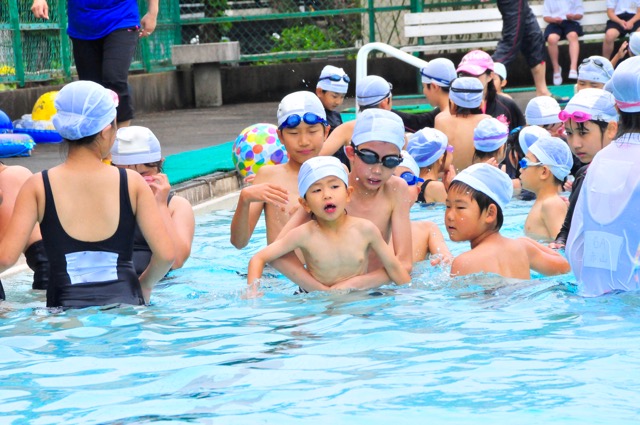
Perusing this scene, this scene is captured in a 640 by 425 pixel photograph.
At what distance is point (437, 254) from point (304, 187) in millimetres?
1432

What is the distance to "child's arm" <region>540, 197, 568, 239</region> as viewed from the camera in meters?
7.83

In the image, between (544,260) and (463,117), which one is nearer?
(544,260)

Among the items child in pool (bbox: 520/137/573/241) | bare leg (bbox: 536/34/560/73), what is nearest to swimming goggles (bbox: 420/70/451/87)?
child in pool (bbox: 520/137/573/241)

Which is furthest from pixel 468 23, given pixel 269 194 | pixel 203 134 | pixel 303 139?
pixel 269 194

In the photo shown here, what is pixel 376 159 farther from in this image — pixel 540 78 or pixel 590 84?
pixel 540 78

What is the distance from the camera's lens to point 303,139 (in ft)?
23.0

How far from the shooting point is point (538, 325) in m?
5.42

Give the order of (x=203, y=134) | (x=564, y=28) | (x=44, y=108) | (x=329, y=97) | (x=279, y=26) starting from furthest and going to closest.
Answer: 1. (x=279, y=26)
2. (x=564, y=28)
3. (x=203, y=134)
4. (x=44, y=108)
5. (x=329, y=97)

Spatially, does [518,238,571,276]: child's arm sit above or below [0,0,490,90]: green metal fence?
below

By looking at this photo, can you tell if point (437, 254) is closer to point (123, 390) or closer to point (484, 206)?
point (484, 206)

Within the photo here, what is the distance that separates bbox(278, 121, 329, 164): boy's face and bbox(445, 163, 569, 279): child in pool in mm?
1128

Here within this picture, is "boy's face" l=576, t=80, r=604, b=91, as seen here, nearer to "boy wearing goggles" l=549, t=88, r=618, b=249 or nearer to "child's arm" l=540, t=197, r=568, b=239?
"child's arm" l=540, t=197, r=568, b=239

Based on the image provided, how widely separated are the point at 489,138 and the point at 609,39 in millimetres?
9524

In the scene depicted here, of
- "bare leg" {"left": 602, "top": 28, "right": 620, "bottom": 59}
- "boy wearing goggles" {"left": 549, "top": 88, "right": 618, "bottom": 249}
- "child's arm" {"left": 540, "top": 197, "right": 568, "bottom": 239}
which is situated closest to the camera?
"boy wearing goggles" {"left": 549, "top": 88, "right": 618, "bottom": 249}
